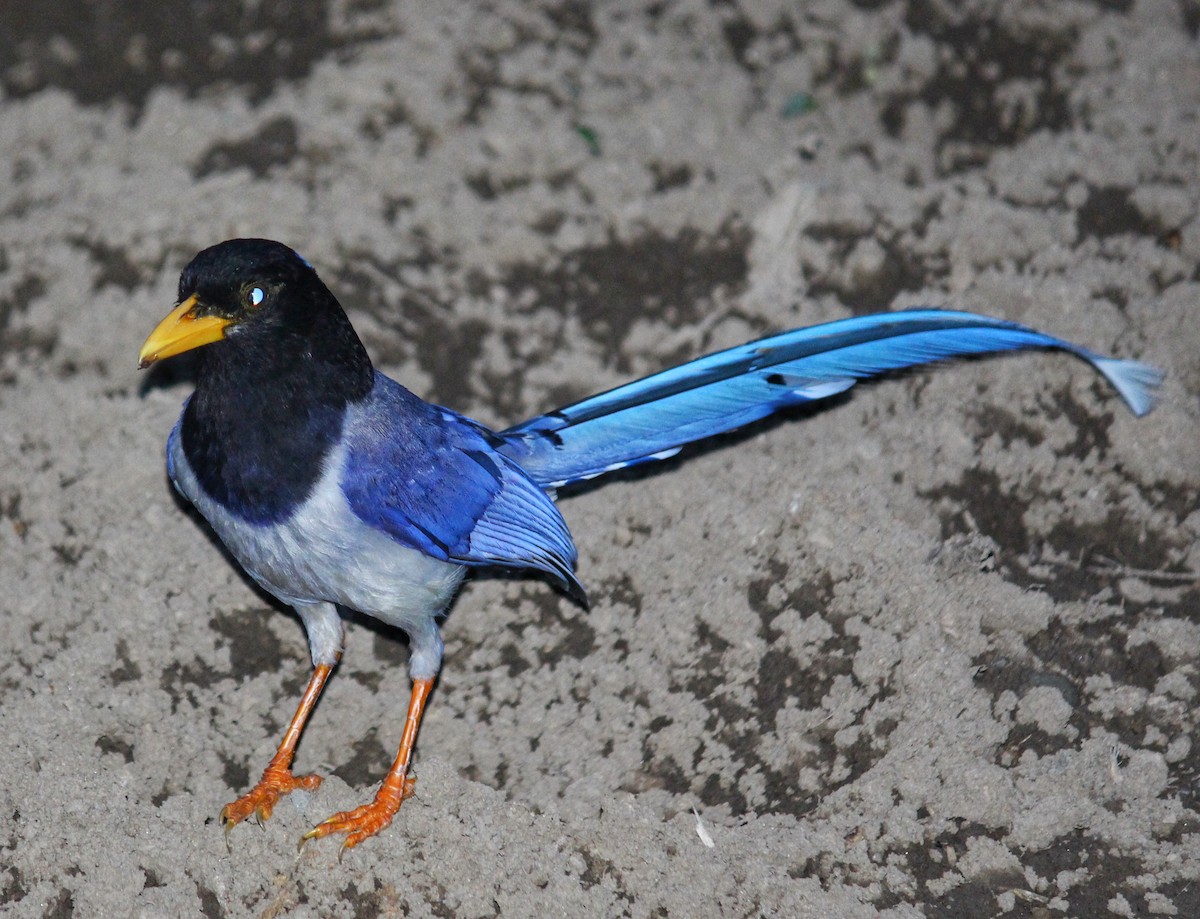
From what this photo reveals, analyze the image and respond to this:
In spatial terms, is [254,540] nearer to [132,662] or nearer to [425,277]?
[132,662]

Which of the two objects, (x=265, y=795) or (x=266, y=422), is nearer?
(x=266, y=422)

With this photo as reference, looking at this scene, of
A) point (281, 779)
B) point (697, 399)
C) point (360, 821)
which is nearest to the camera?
point (360, 821)

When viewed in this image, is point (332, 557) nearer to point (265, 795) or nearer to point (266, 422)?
point (266, 422)

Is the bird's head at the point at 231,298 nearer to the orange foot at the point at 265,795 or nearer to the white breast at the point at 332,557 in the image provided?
the white breast at the point at 332,557

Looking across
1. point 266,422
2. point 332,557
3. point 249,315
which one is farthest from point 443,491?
point 249,315

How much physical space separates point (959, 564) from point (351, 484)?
2061 millimetres

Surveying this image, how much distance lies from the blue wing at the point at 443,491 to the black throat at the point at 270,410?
0.13m

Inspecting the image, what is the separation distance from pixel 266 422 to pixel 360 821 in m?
1.24

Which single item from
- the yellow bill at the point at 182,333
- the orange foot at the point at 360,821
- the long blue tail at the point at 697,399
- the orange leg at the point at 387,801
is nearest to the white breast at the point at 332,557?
the orange leg at the point at 387,801

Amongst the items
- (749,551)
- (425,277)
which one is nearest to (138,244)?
(425,277)

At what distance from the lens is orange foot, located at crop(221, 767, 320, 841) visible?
3.73 meters

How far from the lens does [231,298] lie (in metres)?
3.63

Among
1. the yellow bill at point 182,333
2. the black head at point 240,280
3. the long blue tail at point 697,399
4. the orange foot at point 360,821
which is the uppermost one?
the black head at point 240,280

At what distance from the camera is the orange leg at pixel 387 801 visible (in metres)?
3.71
